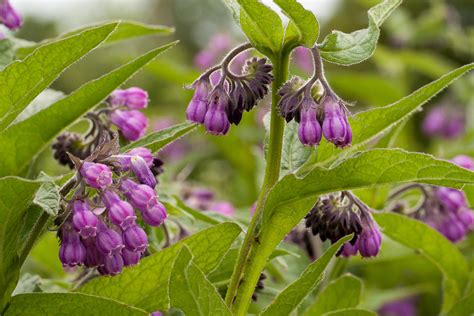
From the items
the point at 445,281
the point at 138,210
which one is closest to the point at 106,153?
the point at 138,210

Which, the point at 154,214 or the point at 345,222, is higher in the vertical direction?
the point at 154,214

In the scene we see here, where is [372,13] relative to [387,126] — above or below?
above

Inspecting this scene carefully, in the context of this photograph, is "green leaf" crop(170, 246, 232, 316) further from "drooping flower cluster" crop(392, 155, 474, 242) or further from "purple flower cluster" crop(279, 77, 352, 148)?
"drooping flower cluster" crop(392, 155, 474, 242)

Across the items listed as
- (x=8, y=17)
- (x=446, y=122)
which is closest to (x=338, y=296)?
(x=8, y=17)

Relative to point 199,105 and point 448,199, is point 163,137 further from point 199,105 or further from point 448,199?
point 448,199

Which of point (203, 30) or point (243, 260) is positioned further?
point (203, 30)

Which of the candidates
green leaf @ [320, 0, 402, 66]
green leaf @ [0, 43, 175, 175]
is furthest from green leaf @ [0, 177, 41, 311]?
green leaf @ [320, 0, 402, 66]

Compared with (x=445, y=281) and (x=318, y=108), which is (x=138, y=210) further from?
(x=445, y=281)
